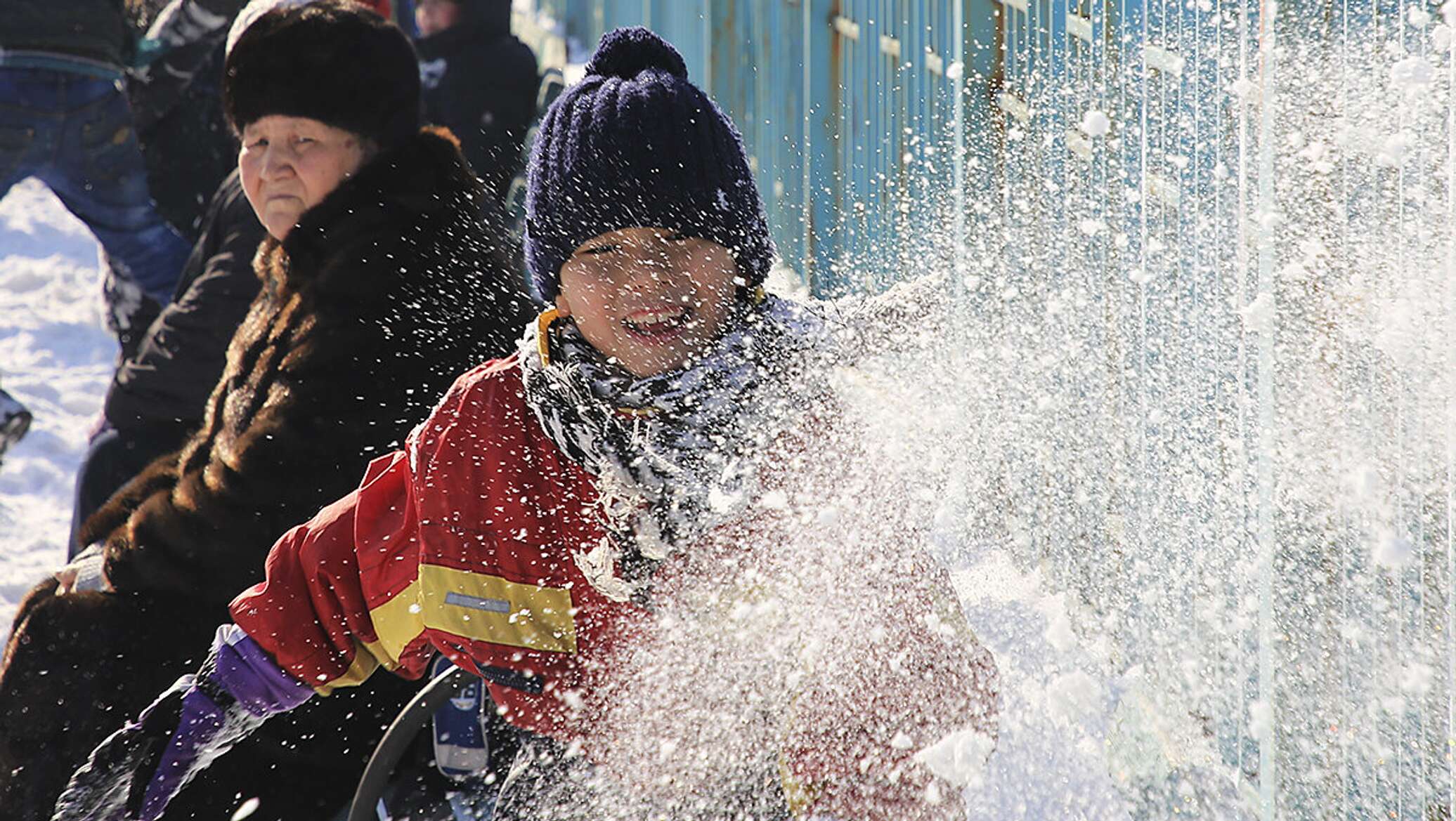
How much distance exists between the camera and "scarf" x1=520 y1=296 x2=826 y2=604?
1.88m

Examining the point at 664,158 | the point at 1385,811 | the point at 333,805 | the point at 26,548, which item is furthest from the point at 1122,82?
the point at 26,548

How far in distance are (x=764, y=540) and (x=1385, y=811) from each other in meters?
0.85

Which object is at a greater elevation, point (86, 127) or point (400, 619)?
point (86, 127)

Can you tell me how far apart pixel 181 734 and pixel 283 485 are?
70 cm

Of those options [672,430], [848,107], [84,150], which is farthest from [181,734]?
[84,150]

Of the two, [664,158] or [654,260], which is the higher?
[664,158]

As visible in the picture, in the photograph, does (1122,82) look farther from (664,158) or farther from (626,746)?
(626,746)

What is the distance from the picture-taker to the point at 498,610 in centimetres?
198

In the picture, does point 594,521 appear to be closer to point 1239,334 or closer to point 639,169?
point 639,169

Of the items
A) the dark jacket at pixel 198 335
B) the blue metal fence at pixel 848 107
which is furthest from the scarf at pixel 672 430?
the dark jacket at pixel 198 335

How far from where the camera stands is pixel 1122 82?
8.12ft

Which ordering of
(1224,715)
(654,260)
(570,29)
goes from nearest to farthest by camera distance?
1. (654,260)
2. (1224,715)
3. (570,29)

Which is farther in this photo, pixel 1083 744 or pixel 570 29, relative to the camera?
pixel 570 29

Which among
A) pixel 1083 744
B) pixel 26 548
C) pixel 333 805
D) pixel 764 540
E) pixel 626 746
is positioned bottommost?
pixel 26 548
